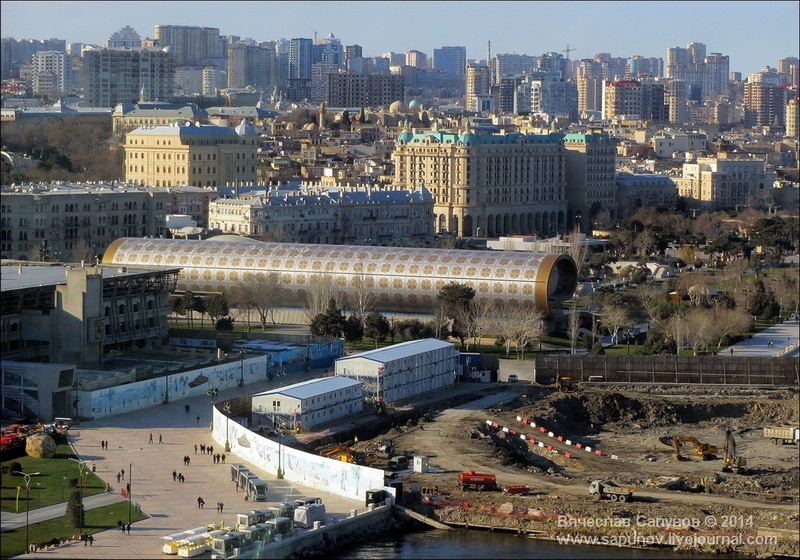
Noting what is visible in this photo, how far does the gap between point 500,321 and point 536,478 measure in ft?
32.9

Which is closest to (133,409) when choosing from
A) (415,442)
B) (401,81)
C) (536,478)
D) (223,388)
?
(223,388)

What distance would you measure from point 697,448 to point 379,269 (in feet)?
35.9

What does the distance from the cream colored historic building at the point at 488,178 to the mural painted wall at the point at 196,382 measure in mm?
25652

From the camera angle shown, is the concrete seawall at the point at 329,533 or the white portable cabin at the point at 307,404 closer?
the concrete seawall at the point at 329,533

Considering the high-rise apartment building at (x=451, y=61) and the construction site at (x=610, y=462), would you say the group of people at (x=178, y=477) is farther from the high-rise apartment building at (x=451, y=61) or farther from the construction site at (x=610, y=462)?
the high-rise apartment building at (x=451, y=61)

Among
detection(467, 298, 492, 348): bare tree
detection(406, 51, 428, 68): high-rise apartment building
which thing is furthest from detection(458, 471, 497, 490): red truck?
detection(406, 51, 428, 68): high-rise apartment building

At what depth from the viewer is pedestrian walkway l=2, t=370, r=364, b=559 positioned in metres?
16.2

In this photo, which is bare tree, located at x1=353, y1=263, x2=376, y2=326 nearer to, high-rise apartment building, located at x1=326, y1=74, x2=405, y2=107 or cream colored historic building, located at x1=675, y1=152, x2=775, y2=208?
cream colored historic building, located at x1=675, y1=152, x2=775, y2=208

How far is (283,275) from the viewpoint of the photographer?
31.2m


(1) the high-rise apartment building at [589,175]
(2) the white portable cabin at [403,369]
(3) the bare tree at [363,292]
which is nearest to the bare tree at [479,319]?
(3) the bare tree at [363,292]

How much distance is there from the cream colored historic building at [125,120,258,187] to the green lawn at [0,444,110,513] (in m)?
31.5

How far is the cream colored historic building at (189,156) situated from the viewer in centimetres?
5097

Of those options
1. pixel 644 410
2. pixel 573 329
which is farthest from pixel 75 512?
pixel 573 329

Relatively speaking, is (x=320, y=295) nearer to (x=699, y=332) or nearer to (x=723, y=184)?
(x=699, y=332)
